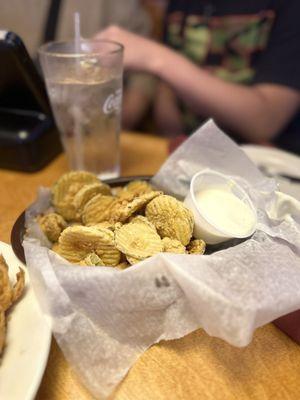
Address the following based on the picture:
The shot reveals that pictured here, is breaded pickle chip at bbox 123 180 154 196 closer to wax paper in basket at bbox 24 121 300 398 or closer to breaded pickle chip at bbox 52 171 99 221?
breaded pickle chip at bbox 52 171 99 221

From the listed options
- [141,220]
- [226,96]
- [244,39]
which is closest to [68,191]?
[141,220]

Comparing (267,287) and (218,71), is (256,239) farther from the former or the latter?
(218,71)

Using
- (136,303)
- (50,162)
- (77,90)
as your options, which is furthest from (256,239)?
(50,162)

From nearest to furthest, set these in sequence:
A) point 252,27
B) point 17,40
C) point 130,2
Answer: point 17,40 < point 252,27 < point 130,2

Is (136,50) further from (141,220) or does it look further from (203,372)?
(203,372)

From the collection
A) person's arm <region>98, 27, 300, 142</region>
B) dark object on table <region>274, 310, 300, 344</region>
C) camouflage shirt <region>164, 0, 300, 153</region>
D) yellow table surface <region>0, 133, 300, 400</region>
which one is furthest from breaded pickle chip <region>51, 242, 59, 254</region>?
camouflage shirt <region>164, 0, 300, 153</region>
